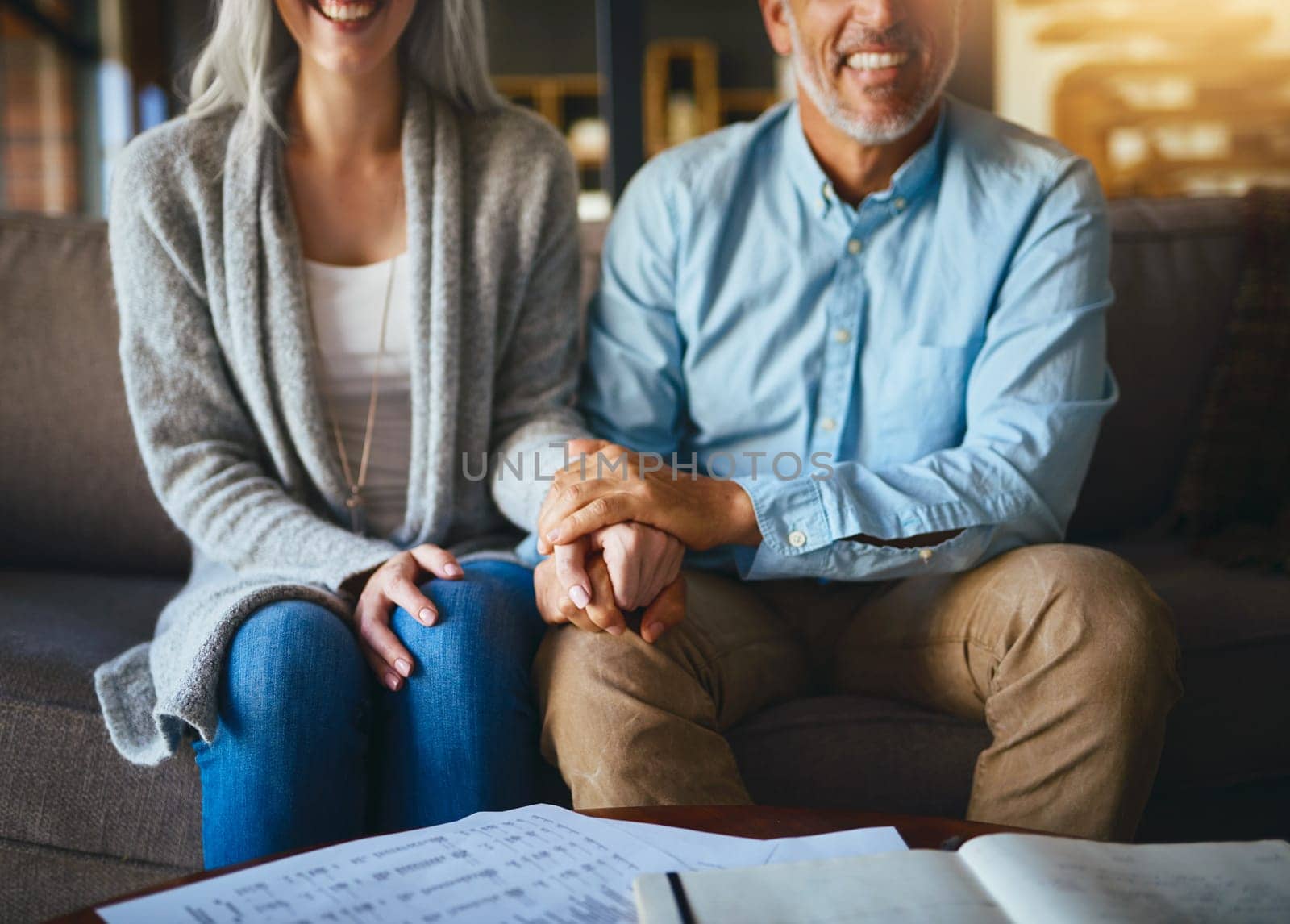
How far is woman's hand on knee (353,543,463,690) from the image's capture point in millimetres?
1032

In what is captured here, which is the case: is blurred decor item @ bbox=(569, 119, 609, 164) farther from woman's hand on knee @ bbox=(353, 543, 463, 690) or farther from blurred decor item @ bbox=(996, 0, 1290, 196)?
woman's hand on knee @ bbox=(353, 543, 463, 690)

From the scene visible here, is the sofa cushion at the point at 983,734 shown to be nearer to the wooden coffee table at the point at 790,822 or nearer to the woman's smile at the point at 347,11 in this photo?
the wooden coffee table at the point at 790,822

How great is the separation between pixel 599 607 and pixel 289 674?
29 cm

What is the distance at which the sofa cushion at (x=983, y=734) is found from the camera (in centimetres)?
114

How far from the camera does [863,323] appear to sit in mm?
1334

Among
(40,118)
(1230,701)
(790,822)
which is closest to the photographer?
(790,822)

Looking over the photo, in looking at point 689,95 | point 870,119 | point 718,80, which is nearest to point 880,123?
point 870,119

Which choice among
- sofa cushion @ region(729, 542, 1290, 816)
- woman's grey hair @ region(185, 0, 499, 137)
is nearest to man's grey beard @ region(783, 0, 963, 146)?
woman's grey hair @ region(185, 0, 499, 137)

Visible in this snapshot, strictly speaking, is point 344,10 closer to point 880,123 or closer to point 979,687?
point 880,123

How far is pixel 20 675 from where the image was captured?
1142mm

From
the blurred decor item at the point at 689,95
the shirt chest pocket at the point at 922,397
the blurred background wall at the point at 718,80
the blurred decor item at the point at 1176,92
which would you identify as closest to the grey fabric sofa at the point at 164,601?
the shirt chest pocket at the point at 922,397

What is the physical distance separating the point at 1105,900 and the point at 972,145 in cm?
101

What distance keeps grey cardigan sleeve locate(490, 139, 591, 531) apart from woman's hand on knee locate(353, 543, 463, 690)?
8.7 inches

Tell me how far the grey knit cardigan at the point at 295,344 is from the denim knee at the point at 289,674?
5.0 inches
